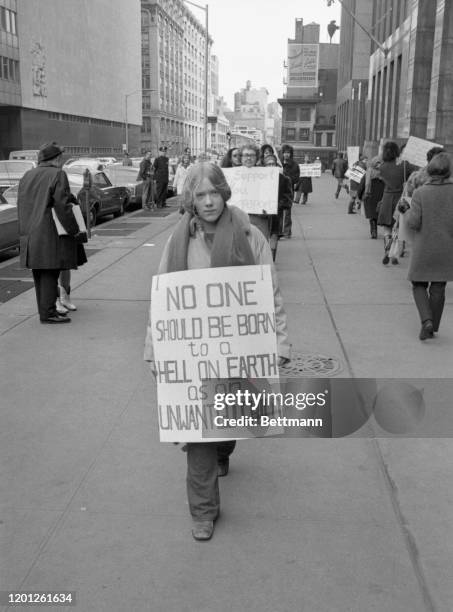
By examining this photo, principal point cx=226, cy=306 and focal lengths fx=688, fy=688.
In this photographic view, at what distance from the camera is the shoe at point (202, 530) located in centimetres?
327

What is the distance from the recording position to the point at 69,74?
71.2m

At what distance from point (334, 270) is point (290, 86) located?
123588mm

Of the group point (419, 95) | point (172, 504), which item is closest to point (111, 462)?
point (172, 504)

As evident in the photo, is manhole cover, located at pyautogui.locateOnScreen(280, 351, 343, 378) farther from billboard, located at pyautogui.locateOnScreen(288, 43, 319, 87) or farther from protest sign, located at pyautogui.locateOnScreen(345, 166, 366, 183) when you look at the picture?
billboard, located at pyautogui.locateOnScreen(288, 43, 319, 87)

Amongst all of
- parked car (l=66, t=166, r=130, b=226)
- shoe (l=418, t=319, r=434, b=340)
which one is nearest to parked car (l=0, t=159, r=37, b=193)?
parked car (l=66, t=166, r=130, b=226)

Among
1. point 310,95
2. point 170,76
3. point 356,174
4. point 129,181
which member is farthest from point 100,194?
point 170,76

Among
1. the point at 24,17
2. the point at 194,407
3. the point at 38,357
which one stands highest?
the point at 24,17

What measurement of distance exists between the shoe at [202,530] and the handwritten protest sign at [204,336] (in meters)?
0.43

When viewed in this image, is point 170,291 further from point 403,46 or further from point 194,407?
point 403,46

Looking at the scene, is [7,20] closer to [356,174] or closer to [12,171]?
[12,171]

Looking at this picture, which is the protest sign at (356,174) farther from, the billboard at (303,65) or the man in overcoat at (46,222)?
the billboard at (303,65)

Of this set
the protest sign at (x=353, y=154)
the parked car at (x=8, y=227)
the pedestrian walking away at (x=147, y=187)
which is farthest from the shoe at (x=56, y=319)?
the protest sign at (x=353, y=154)

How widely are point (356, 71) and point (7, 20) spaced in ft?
99.1

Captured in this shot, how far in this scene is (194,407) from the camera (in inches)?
128
